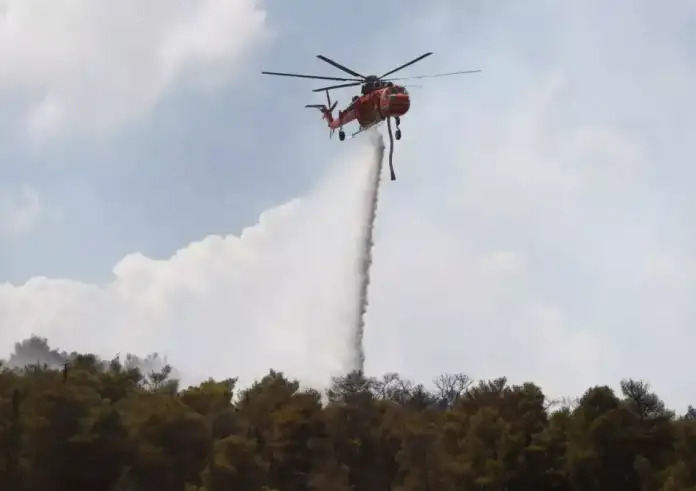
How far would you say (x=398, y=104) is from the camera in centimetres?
5650

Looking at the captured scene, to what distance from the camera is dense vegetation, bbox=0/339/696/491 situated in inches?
1986

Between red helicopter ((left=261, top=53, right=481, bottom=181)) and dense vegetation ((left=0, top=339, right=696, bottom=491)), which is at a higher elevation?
red helicopter ((left=261, top=53, right=481, bottom=181))

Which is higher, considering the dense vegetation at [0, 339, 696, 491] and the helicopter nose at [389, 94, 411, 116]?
the helicopter nose at [389, 94, 411, 116]

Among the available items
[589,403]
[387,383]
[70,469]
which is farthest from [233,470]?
[387,383]

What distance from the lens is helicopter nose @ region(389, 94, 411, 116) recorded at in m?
56.4

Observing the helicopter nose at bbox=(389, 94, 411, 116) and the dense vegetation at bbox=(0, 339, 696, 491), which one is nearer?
the dense vegetation at bbox=(0, 339, 696, 491)

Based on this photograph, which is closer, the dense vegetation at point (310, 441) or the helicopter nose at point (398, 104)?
the dense vegetation at point (310, 441)

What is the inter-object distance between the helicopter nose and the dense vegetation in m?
20.5

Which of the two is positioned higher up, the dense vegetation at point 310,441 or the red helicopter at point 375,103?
the red helicopter at point 375,103

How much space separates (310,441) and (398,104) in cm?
2220

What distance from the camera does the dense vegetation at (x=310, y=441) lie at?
50.4m

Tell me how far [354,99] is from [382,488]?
2618 cm

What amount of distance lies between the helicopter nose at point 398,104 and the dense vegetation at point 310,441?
20.5 meters

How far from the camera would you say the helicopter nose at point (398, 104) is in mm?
56438
